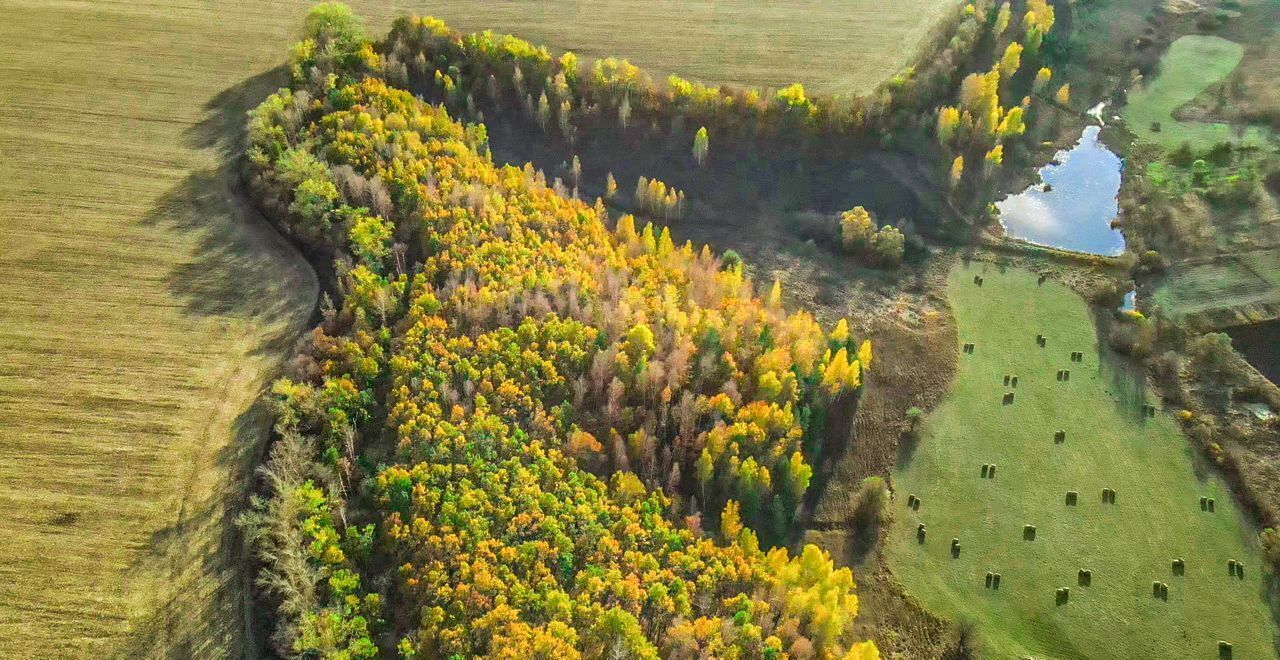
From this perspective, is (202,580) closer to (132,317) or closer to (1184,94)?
(132,317)

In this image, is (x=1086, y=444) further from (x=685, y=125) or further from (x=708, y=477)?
(x=685, y=125)

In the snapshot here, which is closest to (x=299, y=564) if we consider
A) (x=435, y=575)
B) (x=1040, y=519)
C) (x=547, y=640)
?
(x=435, y=575)

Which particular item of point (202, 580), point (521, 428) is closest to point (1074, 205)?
Answer: point (521, 428)

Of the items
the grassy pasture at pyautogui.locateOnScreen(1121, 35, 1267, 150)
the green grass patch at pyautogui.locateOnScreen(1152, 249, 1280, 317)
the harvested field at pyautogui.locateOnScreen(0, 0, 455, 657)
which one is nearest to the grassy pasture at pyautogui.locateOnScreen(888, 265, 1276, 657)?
the green grass patch at pyautogui.locateOnScreen(1152, 249, 1280, 317)

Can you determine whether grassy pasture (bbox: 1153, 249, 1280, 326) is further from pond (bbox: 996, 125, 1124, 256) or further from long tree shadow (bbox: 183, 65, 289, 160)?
long tree shadow (bbox: 183, 65, 289, 160)

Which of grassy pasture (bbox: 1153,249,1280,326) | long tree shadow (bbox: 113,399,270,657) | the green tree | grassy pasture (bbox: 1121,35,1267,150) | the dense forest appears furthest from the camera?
grassy pasture (bbox: 1121,35,1267,150)

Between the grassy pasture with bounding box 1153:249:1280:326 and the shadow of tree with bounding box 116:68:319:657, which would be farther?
the grassy pasture with bounding box 1153:249:1280:326
